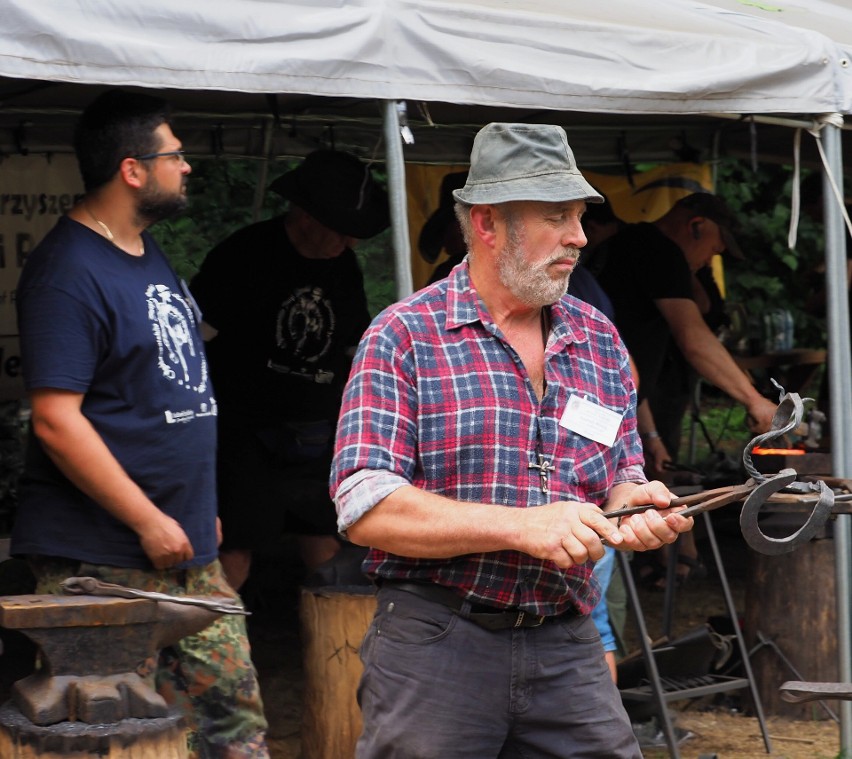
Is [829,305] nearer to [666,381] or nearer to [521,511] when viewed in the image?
[666,381]

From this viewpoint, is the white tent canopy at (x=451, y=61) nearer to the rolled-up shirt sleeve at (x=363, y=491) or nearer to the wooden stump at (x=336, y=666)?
the wooden stump at (x=336, y=666)

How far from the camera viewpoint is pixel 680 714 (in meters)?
5.34

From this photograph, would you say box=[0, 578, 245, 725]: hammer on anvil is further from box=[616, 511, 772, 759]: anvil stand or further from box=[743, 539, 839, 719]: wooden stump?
box=[743, 539, 839, 719]: wooden stump

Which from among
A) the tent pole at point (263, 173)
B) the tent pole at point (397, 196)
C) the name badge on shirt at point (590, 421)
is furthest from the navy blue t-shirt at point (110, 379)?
the tent pole at point (263, 173)

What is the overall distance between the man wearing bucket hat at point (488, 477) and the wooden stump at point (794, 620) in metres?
2.76

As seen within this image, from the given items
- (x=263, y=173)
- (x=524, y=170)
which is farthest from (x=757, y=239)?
(x=524, y=170)

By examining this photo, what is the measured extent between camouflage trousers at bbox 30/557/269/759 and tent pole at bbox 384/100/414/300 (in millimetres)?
943

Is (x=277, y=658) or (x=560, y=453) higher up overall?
(x=560, y=453)

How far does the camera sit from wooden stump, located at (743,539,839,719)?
5.12 m

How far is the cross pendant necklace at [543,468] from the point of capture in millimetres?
2436

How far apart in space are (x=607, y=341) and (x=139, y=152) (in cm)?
136

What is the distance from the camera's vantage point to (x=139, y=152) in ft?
10.9

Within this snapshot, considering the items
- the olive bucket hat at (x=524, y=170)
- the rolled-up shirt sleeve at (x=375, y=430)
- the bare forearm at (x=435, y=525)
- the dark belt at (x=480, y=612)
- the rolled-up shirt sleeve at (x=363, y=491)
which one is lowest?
the dark belt at (x=480, y=612)

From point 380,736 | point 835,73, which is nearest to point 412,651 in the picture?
point 380,736
